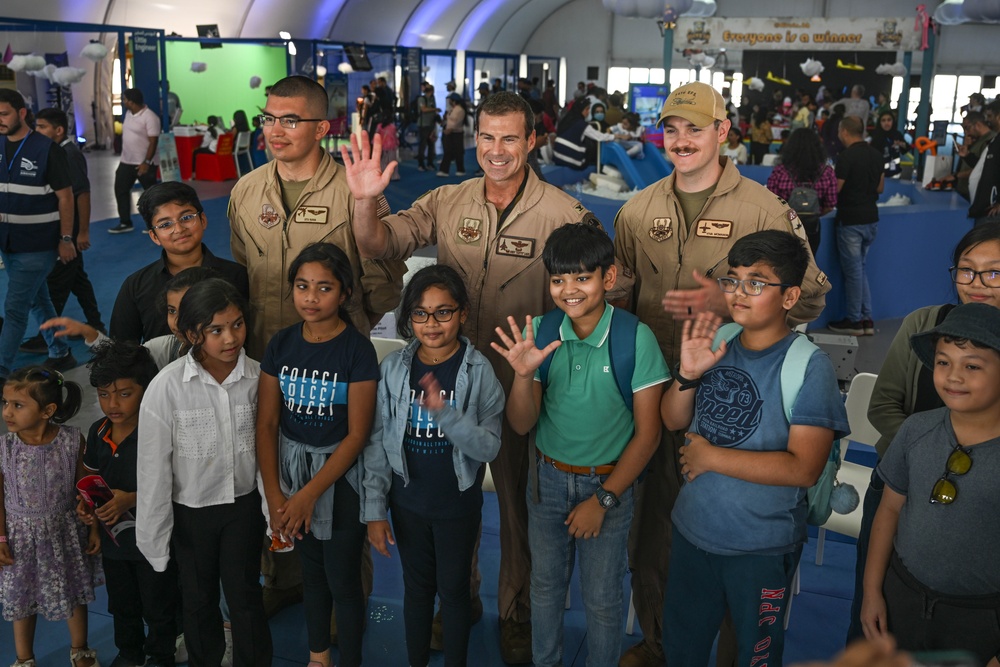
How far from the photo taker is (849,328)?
23.2ft

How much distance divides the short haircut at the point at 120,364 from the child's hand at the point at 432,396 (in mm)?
931

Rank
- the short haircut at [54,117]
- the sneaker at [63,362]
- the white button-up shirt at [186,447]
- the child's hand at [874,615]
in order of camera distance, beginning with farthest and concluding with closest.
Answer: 1. the short haircut at [54,117]
2. the sneaker at [63,362]
3. the white button-up shirt at [186,447]
4. the child's hand at [874,615]

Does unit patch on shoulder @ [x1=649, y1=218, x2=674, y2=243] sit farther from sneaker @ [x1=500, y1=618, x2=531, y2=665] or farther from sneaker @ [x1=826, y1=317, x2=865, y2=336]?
sneaker @ [x1=826, y1=317, x2=865, y2=336]

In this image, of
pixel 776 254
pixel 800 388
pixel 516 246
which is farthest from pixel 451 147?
pixel 800 388

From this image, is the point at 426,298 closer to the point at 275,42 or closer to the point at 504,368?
the point at 504,368

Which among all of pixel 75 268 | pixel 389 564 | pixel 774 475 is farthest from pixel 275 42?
pixel 774 475

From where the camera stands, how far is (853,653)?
0.85 m

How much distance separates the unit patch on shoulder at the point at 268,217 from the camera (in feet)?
9.43

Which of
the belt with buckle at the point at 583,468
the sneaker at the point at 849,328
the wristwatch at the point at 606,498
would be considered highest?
the belt with buckle at the point at 583,468

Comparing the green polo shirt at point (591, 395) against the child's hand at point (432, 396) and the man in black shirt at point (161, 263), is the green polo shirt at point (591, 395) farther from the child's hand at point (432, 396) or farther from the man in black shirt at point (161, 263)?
the man in black shirt at point (161, 263)

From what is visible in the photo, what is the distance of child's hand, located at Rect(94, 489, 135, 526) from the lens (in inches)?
102

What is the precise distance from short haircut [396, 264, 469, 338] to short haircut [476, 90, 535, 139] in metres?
0.52

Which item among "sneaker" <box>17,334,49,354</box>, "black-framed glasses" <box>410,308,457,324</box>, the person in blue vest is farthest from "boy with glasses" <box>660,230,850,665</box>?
"sneaker" <box>17,334,49,354</box>

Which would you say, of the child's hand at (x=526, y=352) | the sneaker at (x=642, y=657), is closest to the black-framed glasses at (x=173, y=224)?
the child's hand at (x=526, y=352)
